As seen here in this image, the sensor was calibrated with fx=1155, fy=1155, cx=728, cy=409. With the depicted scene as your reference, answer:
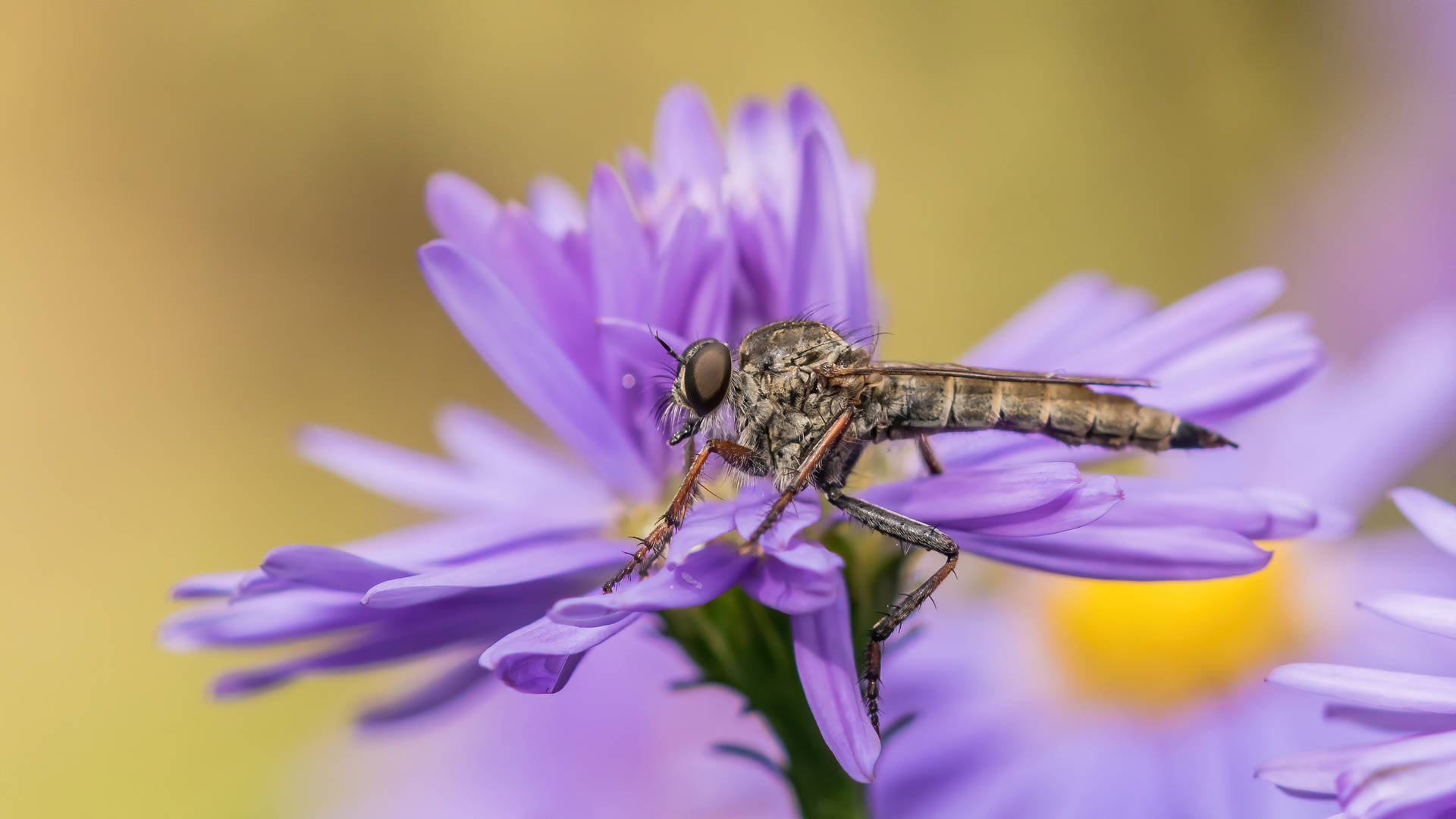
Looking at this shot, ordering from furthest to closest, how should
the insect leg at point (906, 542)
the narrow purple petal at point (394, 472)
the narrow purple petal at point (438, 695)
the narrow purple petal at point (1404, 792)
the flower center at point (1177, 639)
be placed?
the flower center at point (1177, 639)
the narrow purple petal at point (394, 472)
the narrow purple petal at point (438, 695)
the insect leg at point (906, 542)
the narrow purple petal at point (1404, 792)

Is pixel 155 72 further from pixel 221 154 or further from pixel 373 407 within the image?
pixel 373 407

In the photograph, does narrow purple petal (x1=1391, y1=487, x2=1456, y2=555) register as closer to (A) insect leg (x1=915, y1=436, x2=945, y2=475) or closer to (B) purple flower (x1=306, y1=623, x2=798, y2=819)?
(A) insect leg (x1=915, y1=436, x2=945, y2=475)

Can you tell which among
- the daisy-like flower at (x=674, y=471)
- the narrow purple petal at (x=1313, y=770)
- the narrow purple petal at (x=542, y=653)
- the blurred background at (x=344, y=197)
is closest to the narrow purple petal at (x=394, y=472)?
the daisy-like flower at (x=674, y=471)

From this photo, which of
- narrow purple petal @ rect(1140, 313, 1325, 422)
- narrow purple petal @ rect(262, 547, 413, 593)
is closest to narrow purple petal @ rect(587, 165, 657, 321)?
narrow purple petal @ rect(262, 547, 413, 593)

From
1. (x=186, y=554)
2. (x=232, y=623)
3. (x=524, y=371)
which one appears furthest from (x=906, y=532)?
(x=186, y=554)

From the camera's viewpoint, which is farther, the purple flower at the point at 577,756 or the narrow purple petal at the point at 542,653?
the purple flower at the point at 577,756

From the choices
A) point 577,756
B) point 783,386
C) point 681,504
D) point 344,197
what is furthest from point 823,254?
point 344,197

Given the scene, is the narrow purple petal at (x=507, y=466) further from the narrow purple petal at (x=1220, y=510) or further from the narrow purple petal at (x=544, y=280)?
the narrow purple petal at (x=1220, y=510)
